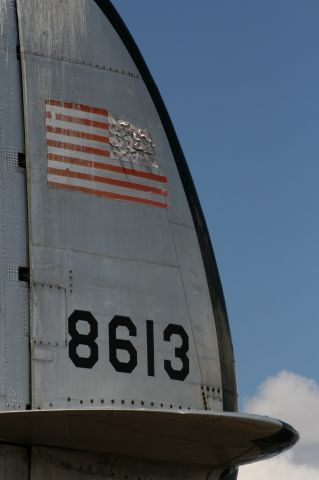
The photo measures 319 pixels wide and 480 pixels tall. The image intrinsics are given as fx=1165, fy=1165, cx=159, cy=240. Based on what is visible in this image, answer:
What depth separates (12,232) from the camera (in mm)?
10000

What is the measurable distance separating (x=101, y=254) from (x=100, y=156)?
37.5 inches

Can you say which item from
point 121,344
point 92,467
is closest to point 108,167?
point 121,344

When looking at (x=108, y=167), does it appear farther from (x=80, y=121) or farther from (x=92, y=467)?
(x=92, y=467)

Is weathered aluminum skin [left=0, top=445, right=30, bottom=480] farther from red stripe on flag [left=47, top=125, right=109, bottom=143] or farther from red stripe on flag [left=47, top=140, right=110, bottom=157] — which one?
red stripe on flag [left=47, top=125, right=109, bottom=143]


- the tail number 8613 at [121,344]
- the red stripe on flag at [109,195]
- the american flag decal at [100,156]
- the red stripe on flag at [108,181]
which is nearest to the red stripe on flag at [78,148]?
the american flag decal at [100,156]

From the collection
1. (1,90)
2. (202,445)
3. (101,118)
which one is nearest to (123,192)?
(101,118)

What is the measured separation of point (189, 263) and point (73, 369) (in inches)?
70.2

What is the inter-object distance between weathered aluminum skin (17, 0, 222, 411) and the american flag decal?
0.28 feet

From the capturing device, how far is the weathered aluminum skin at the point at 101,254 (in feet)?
32.3

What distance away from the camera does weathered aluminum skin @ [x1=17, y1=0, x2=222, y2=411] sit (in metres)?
9.86

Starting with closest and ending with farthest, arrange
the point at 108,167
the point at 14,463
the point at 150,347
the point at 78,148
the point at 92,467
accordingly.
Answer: the point at 14,463, the point at 92,467, the point at 150,347, the point at 78,148, the point at 108,167

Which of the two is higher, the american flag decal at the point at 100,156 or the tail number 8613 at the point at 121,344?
the american flag decal at the point at 100,156

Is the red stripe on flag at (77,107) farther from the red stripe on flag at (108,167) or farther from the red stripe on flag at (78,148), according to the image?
the red stripe on flag at (108,167)

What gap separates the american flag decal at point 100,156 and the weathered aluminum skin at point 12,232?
0.32 meters
